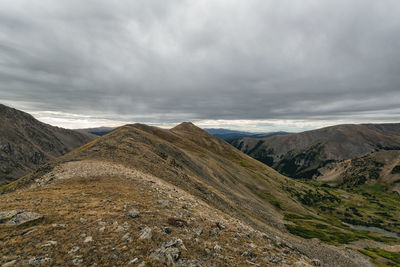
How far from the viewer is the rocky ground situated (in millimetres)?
10523

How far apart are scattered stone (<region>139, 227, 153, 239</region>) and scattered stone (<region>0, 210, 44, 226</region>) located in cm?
763

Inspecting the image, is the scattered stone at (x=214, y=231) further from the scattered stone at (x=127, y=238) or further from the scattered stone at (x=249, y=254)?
the scattered stone at (x=127, y=238)

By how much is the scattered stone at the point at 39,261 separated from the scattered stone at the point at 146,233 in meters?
5.13

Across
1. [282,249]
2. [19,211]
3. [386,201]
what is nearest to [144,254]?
[19,211]

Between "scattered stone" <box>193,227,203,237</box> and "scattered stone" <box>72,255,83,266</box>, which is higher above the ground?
"scattered stone" <box>72,255,83,266</box>

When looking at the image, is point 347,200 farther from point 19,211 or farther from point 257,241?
point 19,211

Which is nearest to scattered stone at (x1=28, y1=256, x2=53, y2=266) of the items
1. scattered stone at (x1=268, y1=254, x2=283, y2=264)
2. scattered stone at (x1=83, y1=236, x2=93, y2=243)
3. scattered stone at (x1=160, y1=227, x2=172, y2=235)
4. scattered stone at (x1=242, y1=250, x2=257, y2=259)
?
scattered stone at (x1=83, y1=236, x2=93, y2=243)

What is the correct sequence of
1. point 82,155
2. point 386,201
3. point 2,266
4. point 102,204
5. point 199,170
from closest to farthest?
point 2,266 < point 102,204 < point 82,155 < point 199,170 < point 386,201

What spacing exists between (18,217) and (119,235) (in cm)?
764

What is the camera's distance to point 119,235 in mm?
12734

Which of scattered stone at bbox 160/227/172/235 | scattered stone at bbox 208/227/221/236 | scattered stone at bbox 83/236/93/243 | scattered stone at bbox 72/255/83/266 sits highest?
scattered stone at bbox 83/236/93/243

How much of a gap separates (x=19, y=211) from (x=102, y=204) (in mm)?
5765

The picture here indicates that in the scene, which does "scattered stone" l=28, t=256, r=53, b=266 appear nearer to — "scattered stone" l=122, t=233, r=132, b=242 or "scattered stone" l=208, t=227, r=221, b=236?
"scattered stone" l=122, t=233, r=132, b=242

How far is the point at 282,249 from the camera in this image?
58.8ft
